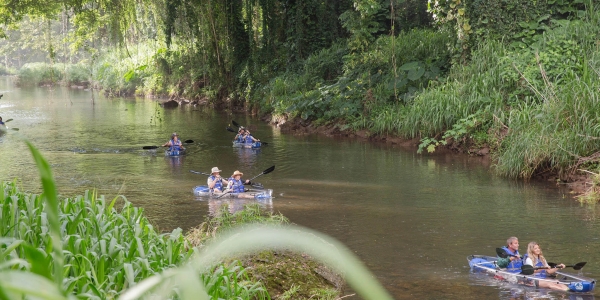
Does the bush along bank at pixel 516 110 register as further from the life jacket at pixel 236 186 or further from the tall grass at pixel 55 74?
the tall grass at pixel 55 74

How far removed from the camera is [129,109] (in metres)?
34.6

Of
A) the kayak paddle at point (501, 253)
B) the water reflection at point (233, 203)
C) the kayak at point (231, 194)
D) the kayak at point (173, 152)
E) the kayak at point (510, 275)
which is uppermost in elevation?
the kayak at point (173, 152)

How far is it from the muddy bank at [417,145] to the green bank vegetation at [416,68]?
10cm

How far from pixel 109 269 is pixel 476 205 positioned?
31.6 feet

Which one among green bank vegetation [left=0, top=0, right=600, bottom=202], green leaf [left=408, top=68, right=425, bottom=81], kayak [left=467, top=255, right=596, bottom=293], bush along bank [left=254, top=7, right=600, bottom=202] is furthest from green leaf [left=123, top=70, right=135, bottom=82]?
kayak [left=467, top=255, right=596, bottom=293]

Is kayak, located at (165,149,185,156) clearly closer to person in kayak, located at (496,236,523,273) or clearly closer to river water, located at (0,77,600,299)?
river water, located at (0,77,600,299)

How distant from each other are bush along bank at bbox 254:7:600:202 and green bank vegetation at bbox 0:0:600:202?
0.04 meters

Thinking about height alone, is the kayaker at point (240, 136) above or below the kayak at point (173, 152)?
above

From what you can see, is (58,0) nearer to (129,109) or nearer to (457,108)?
(129,109)

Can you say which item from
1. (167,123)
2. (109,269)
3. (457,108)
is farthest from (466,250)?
(167,123)

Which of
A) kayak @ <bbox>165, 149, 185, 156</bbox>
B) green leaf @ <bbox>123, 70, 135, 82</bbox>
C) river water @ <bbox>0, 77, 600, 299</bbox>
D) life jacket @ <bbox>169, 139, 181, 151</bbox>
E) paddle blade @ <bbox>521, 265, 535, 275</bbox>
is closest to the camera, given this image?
paddle blade @ <bbox>521, 265, 535, 275</bbox>

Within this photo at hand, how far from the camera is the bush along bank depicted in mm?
14953

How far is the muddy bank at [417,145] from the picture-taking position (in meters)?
14.2

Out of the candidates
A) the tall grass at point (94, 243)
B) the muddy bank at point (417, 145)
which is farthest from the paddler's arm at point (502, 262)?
the tall grass at point (94, 243)
